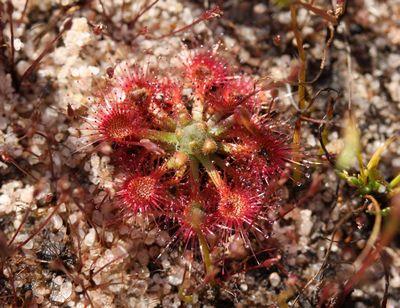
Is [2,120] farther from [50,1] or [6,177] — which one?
[50,1]

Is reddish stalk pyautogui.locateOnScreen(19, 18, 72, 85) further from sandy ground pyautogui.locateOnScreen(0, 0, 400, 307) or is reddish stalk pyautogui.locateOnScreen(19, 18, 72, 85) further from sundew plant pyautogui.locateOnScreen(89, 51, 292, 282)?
sundew plant pyautogui.locateOnScreen(89, 51, 292, 282)

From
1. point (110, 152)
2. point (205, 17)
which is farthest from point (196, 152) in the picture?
point (205, 17)

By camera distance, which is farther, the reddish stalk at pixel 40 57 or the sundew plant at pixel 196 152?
the reddish stalk at pixel 40 57

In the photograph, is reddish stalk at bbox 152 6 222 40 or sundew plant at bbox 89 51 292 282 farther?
reddish stalk at bbox 152 6 222 40

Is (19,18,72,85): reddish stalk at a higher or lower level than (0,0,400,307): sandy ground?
higher

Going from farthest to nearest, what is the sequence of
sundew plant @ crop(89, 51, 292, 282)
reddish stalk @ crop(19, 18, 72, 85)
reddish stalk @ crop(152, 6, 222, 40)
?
1. reddish stalk @ crop(152, 6, 222, 40)
2. reddish stalk @ crop(19, 18, 72, 85)
3. sundew plant @ crop(89, 51, 292, 282)

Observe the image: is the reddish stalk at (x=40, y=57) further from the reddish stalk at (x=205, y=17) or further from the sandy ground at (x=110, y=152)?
the reddish stalk at (x=205, y=17)

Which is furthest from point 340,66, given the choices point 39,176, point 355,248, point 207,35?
point 39,176

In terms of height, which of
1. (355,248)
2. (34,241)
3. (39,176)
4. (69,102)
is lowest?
(355,248)

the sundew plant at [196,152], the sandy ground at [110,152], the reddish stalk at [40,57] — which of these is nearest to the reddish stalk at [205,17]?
the sandy ground at [110,152]

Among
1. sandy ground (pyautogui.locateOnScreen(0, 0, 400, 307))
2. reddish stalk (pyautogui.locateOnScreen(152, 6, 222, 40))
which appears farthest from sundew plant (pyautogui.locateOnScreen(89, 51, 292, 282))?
reddish stalk (pyautogui.locateOnScreen(152, 6, 222, 40))

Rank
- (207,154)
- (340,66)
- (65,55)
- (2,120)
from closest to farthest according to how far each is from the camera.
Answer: (207,154), (2,120), (65,55), (340,66)
